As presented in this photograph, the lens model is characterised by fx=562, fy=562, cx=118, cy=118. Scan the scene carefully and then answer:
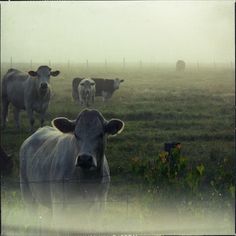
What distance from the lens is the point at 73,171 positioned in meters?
4.14

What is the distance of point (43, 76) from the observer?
5.12 m

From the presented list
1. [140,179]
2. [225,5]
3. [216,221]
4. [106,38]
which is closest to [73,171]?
[140,179]

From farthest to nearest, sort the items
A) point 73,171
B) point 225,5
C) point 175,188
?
point 225,5
point 175,188
point 73,171

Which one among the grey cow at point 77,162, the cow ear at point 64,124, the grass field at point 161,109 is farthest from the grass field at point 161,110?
the cow ear at point 64,124

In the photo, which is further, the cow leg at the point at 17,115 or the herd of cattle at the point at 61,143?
the cow leg at the point at 17,115

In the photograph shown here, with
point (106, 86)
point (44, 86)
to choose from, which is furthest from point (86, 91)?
point (44, 86)

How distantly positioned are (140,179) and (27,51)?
4.87ft

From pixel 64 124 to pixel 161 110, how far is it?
1.22 m

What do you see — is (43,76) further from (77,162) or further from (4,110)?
(77,162)

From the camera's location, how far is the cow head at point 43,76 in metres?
5.07

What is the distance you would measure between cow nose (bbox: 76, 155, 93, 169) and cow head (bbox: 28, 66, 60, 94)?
1.32m

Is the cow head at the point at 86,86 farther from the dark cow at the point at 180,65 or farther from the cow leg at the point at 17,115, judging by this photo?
the dark cow at the point at 180,65

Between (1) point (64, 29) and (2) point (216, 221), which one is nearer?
(2) point (216, 221)

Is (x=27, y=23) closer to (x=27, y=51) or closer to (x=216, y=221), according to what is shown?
→ (x=27, y=51)
